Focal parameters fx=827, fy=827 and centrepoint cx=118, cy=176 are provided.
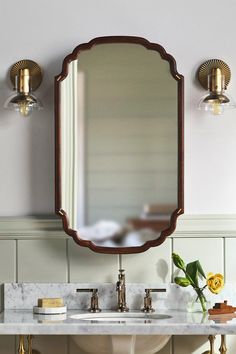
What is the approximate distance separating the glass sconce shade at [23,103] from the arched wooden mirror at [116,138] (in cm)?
9

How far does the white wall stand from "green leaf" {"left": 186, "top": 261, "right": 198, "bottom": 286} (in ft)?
0.77

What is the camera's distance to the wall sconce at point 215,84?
3.22 m

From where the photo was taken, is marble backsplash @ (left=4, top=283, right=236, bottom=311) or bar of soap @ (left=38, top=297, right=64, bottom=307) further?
marble backsplash @ (left=4, top=283, right=236, bottom=311)

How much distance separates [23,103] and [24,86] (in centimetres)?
7

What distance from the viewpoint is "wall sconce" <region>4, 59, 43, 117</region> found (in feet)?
10.7

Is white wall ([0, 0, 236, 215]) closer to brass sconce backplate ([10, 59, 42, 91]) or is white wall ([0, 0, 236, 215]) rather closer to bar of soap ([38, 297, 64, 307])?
brass sconce backplate ([10, 59, 42, 91])

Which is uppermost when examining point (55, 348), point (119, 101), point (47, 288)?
point (119, 101)

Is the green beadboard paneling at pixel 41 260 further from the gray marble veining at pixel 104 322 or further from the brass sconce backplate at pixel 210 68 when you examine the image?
the brass sconce backplate at pixel 210 68

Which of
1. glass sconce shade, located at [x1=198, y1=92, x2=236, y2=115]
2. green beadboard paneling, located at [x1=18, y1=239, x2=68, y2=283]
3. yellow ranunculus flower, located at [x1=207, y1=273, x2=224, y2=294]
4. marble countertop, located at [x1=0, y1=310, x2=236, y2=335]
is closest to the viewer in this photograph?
marble countertop, located at [x1=0, y1=310, x2=236, y2=335]

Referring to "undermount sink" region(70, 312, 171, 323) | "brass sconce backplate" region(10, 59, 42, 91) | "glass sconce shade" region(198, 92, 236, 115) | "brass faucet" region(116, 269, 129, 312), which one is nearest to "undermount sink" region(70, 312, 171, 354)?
"undermount sink" region(70, 312, 171, 323)

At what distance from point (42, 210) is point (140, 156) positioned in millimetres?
456

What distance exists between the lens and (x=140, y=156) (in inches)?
129

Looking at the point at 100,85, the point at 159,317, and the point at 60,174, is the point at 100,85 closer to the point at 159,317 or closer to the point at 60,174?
the point at 60,174

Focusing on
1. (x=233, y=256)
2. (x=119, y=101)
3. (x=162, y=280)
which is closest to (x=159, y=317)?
(x=162, y=280)
